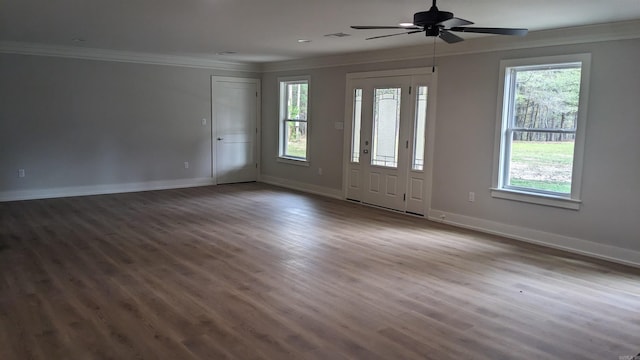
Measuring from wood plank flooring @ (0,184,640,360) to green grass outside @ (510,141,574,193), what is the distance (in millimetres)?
749

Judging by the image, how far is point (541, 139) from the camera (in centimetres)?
536

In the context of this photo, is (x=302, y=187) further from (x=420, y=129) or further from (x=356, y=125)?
(x=420, y=129)

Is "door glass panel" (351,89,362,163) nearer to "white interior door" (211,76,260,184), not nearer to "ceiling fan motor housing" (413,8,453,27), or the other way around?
"white interior door" (211,76,260,184)

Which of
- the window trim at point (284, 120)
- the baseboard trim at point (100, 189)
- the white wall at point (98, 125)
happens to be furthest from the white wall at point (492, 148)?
the baseboard trim at point (100, 189)

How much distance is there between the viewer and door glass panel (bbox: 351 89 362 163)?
7.59m

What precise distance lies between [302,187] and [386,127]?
235 cm

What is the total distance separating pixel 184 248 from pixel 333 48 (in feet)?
12.1

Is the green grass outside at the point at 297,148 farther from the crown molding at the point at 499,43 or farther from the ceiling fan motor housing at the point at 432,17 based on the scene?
the ceiling fan motor housing at the point at 432,17

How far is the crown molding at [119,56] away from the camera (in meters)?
7.03

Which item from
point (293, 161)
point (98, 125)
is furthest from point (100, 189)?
point (293, 161)

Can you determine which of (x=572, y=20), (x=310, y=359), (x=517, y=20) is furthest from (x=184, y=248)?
(x=572, y=20)

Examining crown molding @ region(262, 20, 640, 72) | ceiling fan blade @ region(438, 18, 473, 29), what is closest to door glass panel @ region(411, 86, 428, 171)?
crown molding @ region(262, 20, 640, 72)

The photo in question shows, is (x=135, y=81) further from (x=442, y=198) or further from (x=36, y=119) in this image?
(x=442, y=198)

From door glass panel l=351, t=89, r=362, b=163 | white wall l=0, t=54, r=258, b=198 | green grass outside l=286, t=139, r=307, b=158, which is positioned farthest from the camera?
green grass outside l=286, t=139, r=307, b=158
